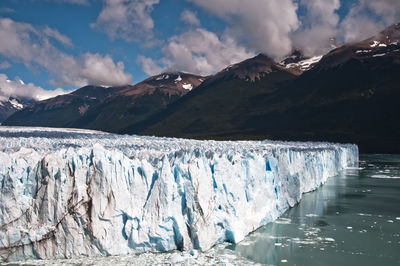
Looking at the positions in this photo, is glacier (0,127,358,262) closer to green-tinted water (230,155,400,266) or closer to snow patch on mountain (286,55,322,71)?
green-tinted water (230,155,400,266)

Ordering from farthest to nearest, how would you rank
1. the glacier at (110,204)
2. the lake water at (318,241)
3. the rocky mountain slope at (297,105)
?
the rocky mountain slope at (297,105), the lake water at (318,241), the glacier at (110,204)

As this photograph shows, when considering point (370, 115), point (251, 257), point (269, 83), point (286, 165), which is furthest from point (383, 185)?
point (269, 83)

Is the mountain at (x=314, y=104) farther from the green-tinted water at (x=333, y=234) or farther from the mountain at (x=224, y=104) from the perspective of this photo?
the green-tinted water at (x=333, y=234)

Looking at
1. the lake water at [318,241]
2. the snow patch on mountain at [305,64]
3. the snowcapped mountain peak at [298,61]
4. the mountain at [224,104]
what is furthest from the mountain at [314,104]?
the lake water at [318,241]

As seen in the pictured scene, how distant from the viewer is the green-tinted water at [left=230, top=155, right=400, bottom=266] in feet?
32.3

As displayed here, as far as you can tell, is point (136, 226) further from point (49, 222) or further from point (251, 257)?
point (251, 257)

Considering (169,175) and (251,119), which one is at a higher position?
(251,119)

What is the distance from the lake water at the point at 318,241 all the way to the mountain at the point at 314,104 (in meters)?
47.8

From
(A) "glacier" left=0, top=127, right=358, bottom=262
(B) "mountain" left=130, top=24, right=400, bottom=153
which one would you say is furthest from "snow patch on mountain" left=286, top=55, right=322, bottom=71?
(A) "glacier" left=0, top=127, right=358, bottom=262

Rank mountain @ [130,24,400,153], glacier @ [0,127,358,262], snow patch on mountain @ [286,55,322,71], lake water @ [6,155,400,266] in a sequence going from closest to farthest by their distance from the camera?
glacier @ [0,127,358,262]
lake water @ [6,155,400,266]
mountain @ [130,24,400,153]
snow patch on mountain @ [286,55,322,71]

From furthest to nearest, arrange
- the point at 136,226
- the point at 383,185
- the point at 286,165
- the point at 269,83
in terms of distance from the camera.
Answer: the point at 269,83 → the point at 383,185 → the point at 286,165 → the point at 136,226

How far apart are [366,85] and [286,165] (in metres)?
84.8

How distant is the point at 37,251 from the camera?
9.05 m

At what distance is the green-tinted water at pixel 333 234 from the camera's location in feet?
32.3
